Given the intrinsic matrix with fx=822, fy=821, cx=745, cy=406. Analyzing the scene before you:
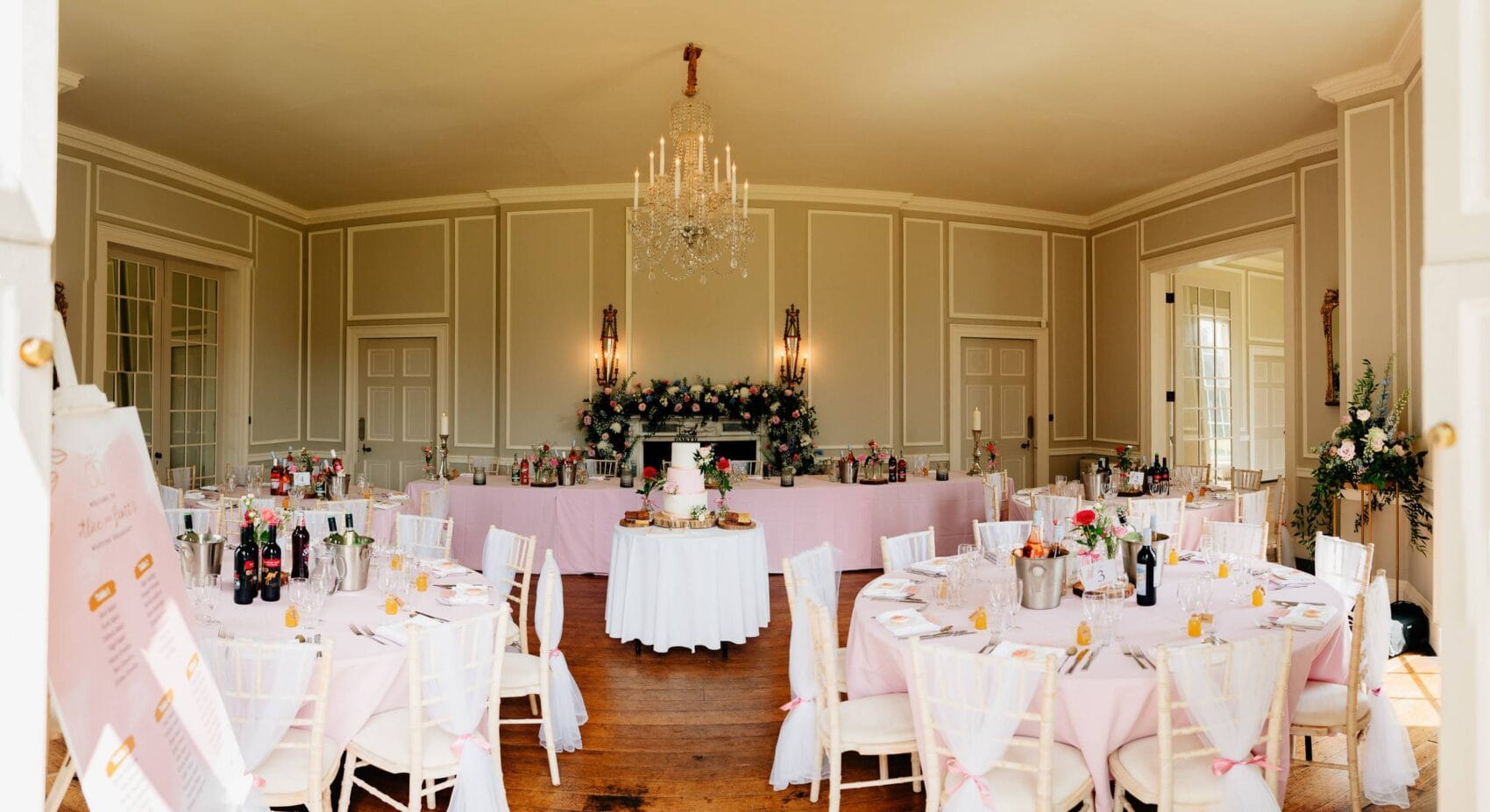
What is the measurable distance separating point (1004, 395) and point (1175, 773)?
741 centimetres

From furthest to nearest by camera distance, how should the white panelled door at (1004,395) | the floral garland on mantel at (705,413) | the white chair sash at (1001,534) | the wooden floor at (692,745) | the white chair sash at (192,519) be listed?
the white panelled door at (1004,395), the floral garland on mantel at (705,413), the white chair sash at (192,519), the white chair sash at (1001,534), the wooden floor at (692,745)

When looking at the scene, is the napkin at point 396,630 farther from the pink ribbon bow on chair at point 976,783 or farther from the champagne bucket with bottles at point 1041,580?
the champagne bucket with bottles at point 1041,580

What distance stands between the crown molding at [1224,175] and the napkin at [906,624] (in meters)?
5.41

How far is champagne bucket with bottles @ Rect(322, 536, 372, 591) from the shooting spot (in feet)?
10.9

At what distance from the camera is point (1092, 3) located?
4.61 meters

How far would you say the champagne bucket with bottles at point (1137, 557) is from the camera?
3316 millimetres

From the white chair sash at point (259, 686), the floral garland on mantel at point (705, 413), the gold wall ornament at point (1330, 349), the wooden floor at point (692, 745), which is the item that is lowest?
the wooden floor at point (692, 745)

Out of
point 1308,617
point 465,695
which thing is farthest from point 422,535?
point 1308,617

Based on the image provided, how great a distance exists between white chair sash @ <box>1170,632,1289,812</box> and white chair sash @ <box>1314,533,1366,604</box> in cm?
155

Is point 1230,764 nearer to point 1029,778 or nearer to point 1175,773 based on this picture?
point 1175,773

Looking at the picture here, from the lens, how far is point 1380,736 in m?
2.90

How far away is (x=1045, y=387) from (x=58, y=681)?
9561mm

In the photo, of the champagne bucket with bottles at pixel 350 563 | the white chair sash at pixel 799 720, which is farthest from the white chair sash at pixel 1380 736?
the champagne bucket with bottles at pixel 350 563

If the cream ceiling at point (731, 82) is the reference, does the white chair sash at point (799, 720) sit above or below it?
below
